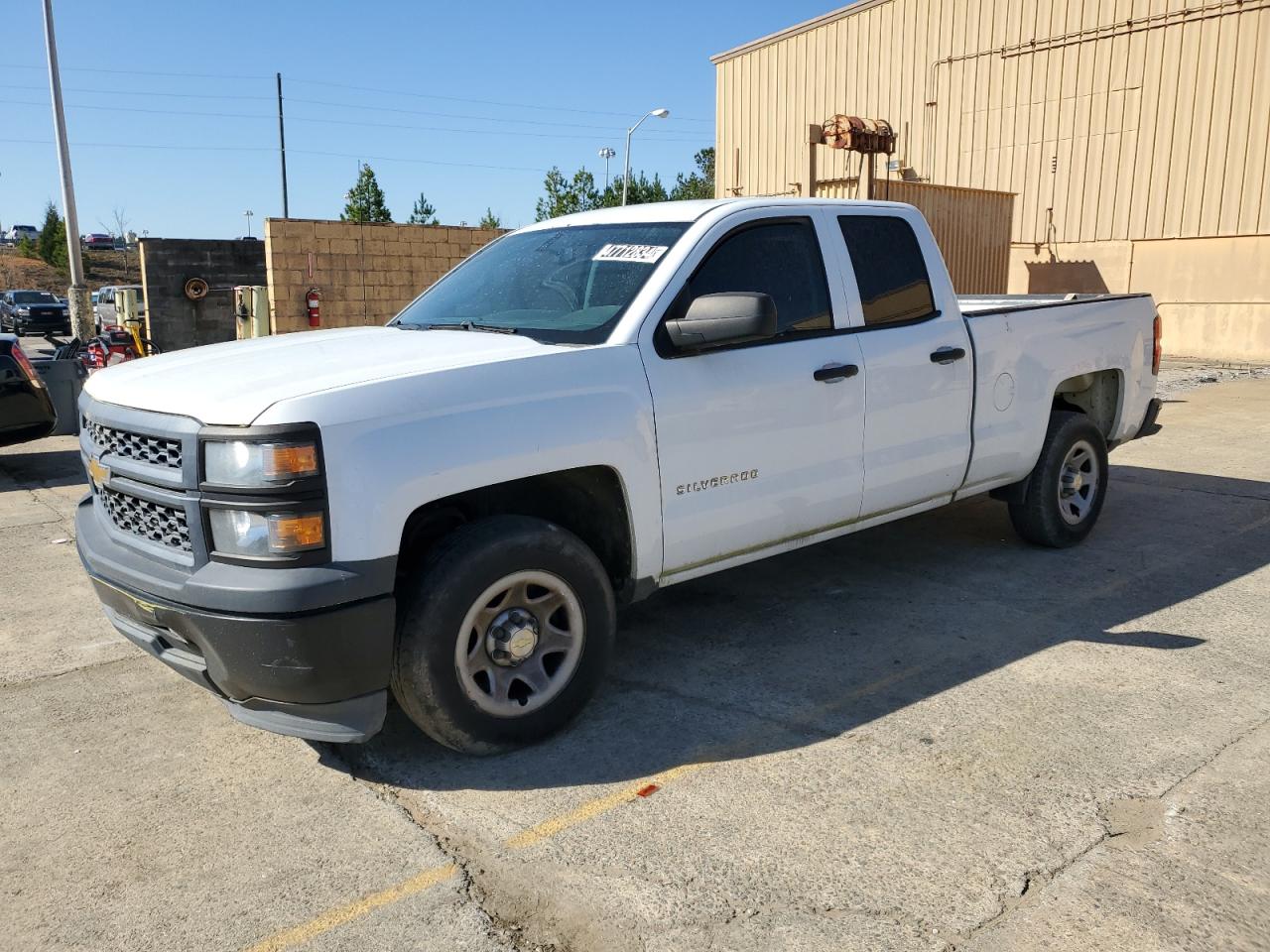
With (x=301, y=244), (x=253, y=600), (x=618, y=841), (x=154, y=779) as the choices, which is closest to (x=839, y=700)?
(x=618, y=841)

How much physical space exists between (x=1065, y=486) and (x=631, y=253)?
3317 mm

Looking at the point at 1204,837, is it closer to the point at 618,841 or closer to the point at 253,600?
the point at 618,841

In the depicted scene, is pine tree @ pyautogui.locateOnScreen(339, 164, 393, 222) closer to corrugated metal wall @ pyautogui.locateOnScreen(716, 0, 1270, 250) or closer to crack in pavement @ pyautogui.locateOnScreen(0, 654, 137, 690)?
corrugated metal wall @ pyautogui.locateOnScreen(716, 0, 1270, 250)

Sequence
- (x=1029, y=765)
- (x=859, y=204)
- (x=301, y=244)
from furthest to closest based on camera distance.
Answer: (x=301, y=244) < (x=859, y=204) < (x=1029, y=765)

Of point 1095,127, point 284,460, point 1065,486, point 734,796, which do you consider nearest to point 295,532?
point 284,460

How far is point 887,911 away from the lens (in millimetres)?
2799

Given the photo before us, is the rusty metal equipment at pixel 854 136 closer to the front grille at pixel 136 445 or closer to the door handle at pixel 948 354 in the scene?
the door handle at pixel 948 354

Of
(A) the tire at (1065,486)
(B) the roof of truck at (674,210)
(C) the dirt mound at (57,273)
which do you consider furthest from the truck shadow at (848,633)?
(C) the dirt mound at (57,273)

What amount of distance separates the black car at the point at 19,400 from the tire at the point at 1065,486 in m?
7.65

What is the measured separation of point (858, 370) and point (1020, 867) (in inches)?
91.3

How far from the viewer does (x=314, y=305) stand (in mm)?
14992

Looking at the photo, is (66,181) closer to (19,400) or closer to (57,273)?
(19,400)

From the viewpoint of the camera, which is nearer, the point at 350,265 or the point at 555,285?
the point at 555,285

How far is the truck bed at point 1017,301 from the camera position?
5.64m
